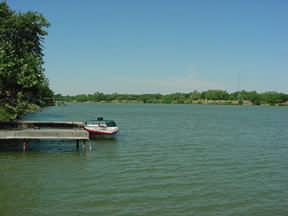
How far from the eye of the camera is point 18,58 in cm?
2920

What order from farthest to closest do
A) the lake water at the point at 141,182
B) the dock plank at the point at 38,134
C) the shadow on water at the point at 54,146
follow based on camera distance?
the shadow on water at the point at 54,146, the dock plank at the point at 38,134, the lake water at the point at 141,182

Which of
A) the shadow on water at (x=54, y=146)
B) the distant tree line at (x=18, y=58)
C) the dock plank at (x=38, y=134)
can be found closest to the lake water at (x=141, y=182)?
the shadow on water at (x=54, y=146)

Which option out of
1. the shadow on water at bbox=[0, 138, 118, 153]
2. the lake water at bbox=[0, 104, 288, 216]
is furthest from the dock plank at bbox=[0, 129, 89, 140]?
the shadow on water at bbox=[0, 138, 118, 153]

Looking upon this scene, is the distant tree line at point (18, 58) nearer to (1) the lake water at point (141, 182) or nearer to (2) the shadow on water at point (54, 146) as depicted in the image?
(2) the shadow on water at point (54, 146)

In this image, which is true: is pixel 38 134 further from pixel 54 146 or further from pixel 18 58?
pixel 18 58

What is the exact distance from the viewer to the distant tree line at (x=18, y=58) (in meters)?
26.3

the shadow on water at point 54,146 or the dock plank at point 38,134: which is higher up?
the dock plank at point 38,134

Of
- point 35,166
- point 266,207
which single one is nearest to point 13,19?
point 35,166

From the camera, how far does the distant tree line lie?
86.2ft

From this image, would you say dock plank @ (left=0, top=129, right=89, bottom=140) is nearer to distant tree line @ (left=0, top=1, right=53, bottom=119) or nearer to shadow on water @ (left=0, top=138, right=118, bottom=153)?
shadow on water @ (left=0, top=138, right=118, bottom=153)

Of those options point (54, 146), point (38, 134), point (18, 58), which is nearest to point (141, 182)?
point (38, 134)

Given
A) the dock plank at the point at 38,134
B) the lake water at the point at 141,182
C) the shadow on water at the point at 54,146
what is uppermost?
the dock plank at the point at 38,134

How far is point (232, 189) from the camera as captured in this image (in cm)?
1578

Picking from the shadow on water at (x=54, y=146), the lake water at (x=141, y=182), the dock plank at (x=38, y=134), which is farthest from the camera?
the shadow on water at (x=54, y=146)
